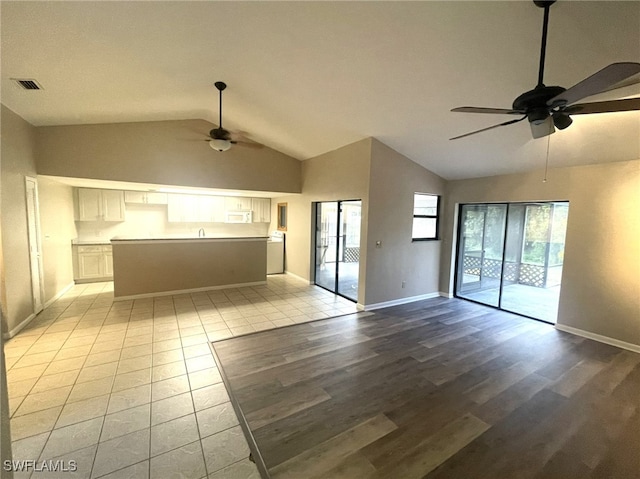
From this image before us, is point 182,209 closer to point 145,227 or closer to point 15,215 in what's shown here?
point 145,227

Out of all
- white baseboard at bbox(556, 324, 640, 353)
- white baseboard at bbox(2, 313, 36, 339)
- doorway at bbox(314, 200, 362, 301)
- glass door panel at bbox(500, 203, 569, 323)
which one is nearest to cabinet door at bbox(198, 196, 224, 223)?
doorway at bbox(314, 200, 362, 301)

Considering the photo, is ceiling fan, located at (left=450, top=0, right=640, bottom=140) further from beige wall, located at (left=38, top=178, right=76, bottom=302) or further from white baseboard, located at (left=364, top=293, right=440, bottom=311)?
beige wall, located at (left=38, top=178, right=76, bottom=302)

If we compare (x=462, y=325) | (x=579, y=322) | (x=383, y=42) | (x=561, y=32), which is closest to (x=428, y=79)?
(x=383, y=42)

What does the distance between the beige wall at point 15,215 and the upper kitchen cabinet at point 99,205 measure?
6.80 ft

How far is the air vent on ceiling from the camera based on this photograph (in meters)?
2.85

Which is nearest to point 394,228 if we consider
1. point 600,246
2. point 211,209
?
Result: point 600,246

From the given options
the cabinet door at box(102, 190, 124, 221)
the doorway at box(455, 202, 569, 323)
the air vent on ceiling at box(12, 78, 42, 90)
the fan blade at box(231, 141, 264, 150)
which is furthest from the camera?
the cabinet door at box(102, 190, 124, 221)

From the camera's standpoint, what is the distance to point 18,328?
3.54 metres

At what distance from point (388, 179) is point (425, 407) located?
3270 millimetres

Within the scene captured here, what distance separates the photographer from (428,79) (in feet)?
8.96

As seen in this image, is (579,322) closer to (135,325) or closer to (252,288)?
(252,288)

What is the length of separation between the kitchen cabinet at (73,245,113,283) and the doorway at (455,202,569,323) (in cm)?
740

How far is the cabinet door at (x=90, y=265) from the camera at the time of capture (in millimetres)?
5809

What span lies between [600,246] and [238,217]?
700 cm
